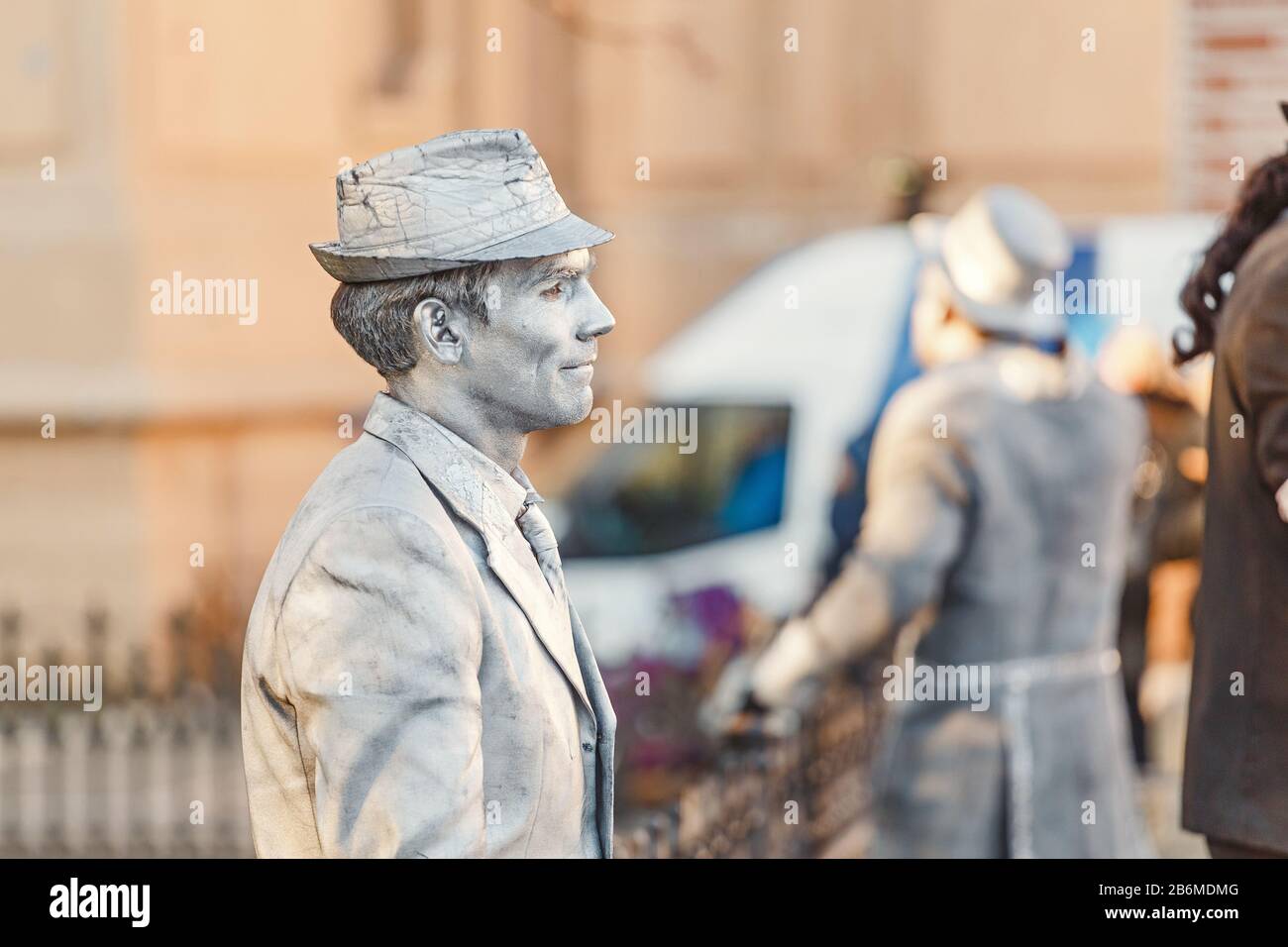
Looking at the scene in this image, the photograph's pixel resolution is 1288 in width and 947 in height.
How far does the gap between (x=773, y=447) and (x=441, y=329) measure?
620 cm

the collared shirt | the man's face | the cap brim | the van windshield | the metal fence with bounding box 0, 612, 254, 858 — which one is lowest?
the metal fence with bounding box 0, 612, 254, 858

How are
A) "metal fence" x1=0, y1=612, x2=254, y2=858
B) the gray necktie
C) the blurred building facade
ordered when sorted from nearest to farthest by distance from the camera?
the gray necktie → "metal fence" x1=0, y1=612, x2=254, y2=858 → the blurred building facade

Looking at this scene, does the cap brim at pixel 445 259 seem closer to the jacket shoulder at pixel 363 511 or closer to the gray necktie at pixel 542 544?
the jacket shoulder at pixel 363 511

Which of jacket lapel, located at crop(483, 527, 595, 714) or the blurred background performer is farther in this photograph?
the blurred background performer

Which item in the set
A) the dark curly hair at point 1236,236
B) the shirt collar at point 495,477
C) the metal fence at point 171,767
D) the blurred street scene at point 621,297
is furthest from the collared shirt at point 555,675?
the blurred street scene at point 621,297

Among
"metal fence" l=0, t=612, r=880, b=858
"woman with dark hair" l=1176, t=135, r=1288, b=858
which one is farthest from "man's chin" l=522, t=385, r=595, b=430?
"metal fence" l=0, t=612, r=880, b=858

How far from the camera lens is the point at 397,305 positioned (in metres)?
2.11

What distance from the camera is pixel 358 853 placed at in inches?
77.7

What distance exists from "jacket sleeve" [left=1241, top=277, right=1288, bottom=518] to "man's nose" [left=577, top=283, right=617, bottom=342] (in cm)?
123

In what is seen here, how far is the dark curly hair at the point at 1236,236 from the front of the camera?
3299mm

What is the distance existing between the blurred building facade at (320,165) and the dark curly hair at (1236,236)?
649 centimetres

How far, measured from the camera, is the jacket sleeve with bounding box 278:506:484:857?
1953 mm

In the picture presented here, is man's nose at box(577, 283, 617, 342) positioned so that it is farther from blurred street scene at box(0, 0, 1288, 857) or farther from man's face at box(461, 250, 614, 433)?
blurred street scene at box(0, 0, 1288, 857)

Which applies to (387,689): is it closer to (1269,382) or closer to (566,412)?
(566,412)
